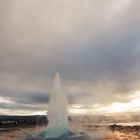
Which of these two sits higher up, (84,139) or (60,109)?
(60,109)

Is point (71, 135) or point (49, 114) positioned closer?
point (71, 135)

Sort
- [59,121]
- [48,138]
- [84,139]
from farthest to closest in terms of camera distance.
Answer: [59,121]
[48,138]
[84,139]

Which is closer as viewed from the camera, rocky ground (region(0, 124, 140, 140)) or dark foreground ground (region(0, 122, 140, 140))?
rocky ground (region(0, 124, 140, 140))

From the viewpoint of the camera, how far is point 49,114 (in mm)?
67375

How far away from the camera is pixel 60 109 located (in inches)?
2650

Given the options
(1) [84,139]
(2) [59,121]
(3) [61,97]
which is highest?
(3) [61,97]

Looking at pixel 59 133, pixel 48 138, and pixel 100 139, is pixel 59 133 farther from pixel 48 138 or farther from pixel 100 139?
pixel 100 139

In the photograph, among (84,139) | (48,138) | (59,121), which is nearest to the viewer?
(84,139)

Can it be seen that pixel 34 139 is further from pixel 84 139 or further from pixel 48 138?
pixel 84 139

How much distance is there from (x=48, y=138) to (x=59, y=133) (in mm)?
4225

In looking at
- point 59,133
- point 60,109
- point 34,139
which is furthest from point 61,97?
point 34,139

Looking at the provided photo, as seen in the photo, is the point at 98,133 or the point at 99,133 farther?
the point at 99,133

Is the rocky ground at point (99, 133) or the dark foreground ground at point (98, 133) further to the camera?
the dark foreground ground at point (98, 133)

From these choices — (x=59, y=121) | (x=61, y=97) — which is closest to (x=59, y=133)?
(x=59, y=121)
